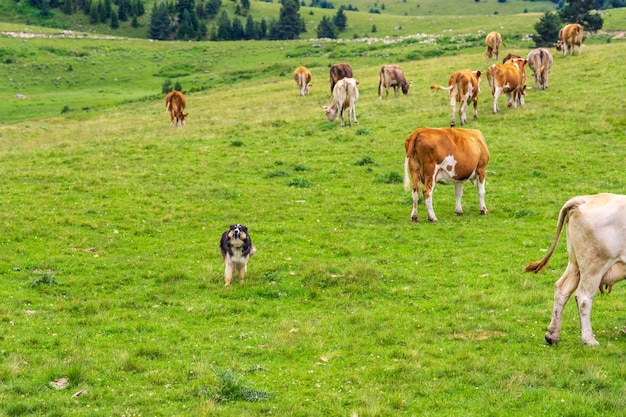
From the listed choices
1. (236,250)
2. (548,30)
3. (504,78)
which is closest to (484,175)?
(236,250)

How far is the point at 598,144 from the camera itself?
25.4 meters

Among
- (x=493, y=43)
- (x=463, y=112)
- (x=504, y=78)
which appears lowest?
(x=463, y=112)

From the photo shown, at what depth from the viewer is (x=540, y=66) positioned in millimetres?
35219

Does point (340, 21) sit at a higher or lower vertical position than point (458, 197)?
higher

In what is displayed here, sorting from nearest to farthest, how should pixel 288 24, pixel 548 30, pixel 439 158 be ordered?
pixel 439 158 → pixel 548 30 → pixel 288 24

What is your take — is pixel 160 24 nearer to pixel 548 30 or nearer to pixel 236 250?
pixel 548 30

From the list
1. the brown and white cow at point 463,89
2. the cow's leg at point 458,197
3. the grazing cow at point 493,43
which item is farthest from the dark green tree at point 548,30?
the cow's leg at point 458,197

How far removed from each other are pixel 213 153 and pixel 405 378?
1951 centimetres

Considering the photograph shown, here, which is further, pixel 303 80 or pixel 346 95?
pixel 303 80

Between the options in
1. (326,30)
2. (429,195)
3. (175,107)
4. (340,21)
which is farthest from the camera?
(340,21)

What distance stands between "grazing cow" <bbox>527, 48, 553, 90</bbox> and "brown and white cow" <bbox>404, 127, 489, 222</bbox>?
18.4 metres

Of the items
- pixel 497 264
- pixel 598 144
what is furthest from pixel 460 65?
pixel 497 264

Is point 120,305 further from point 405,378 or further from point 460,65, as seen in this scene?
point 460,65

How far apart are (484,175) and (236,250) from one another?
8.73 meters
